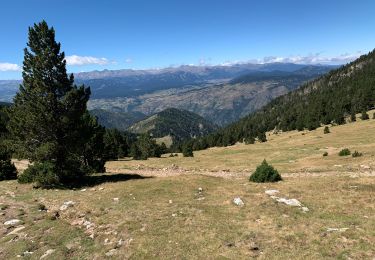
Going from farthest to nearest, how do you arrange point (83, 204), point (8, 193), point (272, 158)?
point (272, 158) → point (8, 193) → point (83, 204)

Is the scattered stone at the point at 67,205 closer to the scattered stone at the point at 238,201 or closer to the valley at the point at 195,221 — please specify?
the valley at the point at 195,221

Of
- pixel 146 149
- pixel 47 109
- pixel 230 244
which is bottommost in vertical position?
pixel 146 149

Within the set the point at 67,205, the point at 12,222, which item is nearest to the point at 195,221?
the point at 67,205

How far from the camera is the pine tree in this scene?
103 ft

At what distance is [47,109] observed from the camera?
105 ft

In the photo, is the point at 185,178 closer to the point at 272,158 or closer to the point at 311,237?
the point at 311,237

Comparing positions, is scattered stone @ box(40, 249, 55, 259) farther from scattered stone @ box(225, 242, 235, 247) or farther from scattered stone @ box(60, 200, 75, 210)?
scattered stone @ box(225, 242, 235, 247)

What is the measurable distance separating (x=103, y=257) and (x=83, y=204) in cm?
1047

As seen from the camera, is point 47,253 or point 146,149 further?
point 146,149

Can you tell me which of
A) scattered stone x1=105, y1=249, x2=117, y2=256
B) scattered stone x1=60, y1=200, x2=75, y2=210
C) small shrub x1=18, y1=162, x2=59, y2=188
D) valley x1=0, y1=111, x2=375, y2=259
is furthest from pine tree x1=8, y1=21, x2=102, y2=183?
scattered stone x1=105, y1=249, x2=117, y2=256

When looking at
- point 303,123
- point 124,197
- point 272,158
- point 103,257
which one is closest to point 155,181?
point 124,197

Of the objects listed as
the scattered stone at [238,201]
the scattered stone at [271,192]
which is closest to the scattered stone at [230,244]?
the scattered stone at [238,201]

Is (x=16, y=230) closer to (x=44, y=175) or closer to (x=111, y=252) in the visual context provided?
(x=111, y=252)

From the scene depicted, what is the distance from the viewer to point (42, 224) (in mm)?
20531
